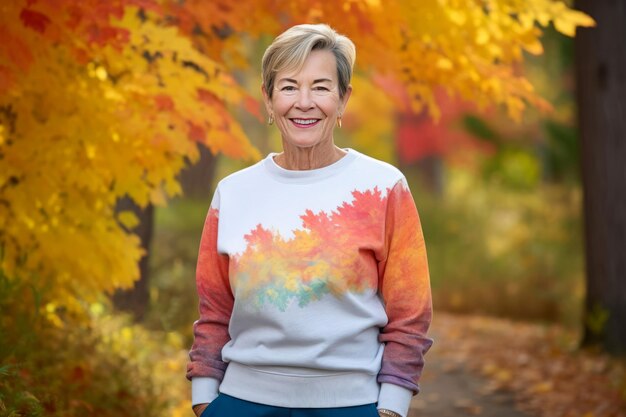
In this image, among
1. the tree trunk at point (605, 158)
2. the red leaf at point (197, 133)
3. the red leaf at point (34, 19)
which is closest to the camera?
the red leaf at point (34, 19)

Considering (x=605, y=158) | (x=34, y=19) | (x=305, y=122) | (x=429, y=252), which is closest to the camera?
(x=305, y=122)

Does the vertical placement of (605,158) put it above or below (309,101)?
above

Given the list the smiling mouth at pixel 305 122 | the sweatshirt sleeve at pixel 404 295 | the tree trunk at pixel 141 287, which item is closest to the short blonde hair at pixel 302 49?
the smiling mouth at pixel 305 122

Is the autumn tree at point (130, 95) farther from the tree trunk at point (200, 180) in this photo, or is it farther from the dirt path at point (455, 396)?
the tree trunk at point (200, 180)

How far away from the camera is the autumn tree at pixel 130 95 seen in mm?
5086

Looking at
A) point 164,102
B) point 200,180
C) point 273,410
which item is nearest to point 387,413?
point 273,410

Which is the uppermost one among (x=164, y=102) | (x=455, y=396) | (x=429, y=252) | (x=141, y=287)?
(x=429, y=252)

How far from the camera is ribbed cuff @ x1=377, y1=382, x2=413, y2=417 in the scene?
271 cm

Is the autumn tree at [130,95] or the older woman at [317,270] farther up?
the autumn tree at [130,95]

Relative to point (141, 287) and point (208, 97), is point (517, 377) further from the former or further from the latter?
point (208, 97)

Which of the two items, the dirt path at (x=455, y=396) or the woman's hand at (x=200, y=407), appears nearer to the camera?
the woman's hand at (x=200, y=407)

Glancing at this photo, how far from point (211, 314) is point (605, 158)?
23.1 feet

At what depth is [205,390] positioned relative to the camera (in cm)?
290

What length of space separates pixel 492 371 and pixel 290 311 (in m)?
6.75
